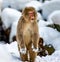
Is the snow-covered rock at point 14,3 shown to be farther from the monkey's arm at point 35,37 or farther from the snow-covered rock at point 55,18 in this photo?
the monkey's arm at point 35,37

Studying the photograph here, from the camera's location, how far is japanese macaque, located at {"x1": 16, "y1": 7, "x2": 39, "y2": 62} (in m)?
4.87

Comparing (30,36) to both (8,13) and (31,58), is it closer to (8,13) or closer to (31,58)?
(31,58)

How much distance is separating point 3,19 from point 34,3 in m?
2.66

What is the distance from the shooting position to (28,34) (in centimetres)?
511

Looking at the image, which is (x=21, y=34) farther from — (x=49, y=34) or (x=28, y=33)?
(x=49, y=34)

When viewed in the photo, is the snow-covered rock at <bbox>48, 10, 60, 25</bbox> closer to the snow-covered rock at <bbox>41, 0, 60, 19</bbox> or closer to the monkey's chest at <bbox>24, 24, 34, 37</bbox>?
the snow-covered rock at <bbox>41, 0, 60, 19</bbox>

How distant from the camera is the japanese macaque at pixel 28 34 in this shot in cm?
487

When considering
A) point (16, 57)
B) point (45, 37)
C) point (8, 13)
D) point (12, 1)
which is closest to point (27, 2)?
point (12, 1)

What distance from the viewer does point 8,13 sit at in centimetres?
1442

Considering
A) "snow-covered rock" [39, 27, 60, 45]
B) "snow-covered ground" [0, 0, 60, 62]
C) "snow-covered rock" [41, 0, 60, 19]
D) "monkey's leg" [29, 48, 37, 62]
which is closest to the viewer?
"monkey's leg" [29, 48, 37, 62]

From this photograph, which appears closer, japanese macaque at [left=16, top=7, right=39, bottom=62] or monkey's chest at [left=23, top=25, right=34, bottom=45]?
japanese macaque at [left=16, top=7, right=39, bottom=62]

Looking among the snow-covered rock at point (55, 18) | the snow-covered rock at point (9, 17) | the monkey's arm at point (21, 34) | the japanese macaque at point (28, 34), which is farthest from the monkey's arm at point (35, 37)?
the snow-covered rock at point (9, 17)

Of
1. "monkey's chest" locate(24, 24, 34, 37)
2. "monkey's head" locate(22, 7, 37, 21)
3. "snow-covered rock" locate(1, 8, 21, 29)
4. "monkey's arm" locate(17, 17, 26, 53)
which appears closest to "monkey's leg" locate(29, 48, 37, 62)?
"monkey's arm" locate(17, 17, 26, 53)

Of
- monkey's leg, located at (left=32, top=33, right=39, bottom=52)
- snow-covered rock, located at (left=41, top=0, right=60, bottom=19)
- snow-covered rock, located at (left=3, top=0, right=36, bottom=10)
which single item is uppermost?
monkey's leg, located at (left=32, top=33, right=39, bottom=52)
